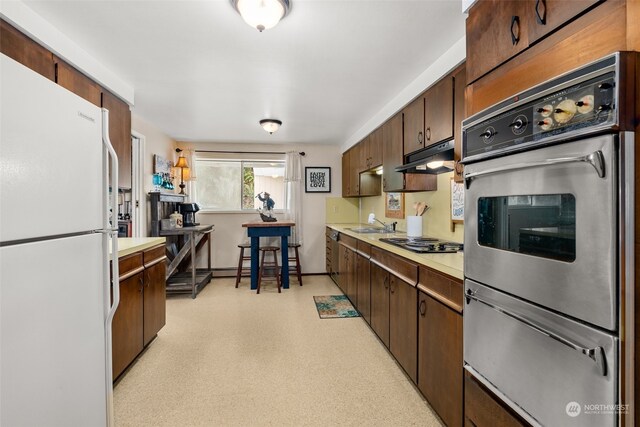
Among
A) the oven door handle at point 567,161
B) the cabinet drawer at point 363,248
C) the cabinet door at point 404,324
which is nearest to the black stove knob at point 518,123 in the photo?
the oven door handle at point 567,161

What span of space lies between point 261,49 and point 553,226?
6.49 feet

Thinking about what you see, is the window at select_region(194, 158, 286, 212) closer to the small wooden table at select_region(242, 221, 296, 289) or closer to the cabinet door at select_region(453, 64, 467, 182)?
the small wooden table at select_region(242, 221, 296, 289)

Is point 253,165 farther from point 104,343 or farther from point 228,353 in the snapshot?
point 104,343

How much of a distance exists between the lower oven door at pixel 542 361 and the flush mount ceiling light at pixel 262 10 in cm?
165

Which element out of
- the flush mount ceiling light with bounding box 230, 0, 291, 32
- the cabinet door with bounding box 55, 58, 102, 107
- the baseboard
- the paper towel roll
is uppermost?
the flush mount ceiling light with bounding box 230, 0, 291, 32

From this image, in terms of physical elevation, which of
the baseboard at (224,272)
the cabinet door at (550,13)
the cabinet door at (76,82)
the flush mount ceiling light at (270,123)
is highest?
the flush mount ceiling light at (270,123)

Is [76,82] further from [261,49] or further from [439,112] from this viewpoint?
[439,112]

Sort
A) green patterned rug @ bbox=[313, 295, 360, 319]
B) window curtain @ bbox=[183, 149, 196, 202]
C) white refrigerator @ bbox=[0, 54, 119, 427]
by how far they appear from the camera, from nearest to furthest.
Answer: white refrigerator @ bbox=[0, 54, 119, 427]
green patterned rug @ bbox=[313, 295, 360, 319]
window curtain @ bbox=[183, 149, 196, 202]

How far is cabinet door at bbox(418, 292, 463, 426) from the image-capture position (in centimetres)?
144

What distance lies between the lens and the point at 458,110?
1.94 m

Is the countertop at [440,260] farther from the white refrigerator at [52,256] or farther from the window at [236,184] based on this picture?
the window at [236,184]

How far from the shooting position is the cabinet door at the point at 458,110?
1.89 metres

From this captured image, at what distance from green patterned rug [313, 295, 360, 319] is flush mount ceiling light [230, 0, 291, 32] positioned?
2.76 m

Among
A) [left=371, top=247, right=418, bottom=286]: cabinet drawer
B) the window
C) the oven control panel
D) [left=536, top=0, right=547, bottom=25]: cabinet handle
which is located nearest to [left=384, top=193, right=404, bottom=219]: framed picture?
[left=371, top=247, right=418, bottom=286]: cabinet drawer
